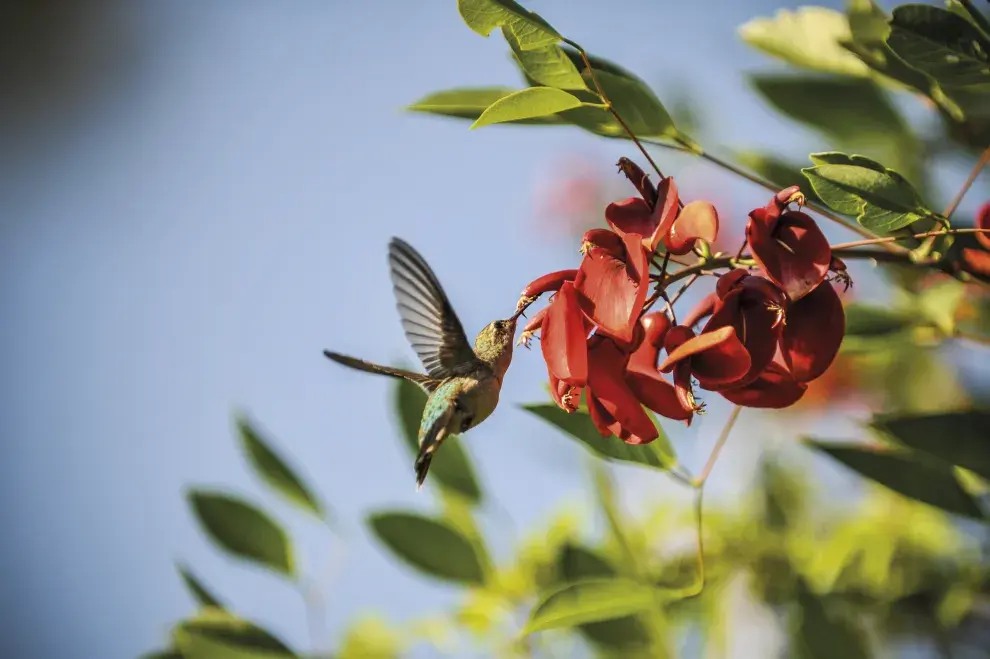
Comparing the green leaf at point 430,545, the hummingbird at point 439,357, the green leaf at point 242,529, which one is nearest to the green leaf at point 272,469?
the green leaf at point 242,529

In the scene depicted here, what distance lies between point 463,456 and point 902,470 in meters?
0.52

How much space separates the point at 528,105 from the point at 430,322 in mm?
360

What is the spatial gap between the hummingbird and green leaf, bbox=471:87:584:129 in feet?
0.65

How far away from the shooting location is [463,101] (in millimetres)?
974

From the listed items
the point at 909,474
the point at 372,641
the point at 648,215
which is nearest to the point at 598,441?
the point at 648,215

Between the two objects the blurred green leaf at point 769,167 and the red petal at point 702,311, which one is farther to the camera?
the blurred green leaf at point 769,167

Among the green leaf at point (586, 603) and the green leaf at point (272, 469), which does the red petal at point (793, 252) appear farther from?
the green leaf at point (272, 469)

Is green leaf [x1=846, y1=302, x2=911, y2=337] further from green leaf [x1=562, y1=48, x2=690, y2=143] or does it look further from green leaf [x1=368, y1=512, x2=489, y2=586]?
green leaf [x1=368, y1=512, x2=489, y2=586]

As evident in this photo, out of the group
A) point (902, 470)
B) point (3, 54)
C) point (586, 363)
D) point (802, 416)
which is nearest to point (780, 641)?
point (902, 470)

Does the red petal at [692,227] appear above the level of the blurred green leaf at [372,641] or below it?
above

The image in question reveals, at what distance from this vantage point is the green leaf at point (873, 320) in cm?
117

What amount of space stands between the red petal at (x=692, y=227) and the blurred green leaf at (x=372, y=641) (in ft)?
3.27

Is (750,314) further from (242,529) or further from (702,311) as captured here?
(242,529)

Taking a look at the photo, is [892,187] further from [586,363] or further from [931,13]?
[586,363]
